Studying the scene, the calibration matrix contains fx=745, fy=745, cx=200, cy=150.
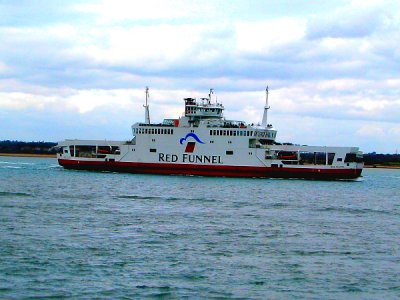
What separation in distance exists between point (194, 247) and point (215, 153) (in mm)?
48059

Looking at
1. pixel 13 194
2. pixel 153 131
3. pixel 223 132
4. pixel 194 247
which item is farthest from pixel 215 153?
pixel 194 247

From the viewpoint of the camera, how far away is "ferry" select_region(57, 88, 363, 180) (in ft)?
247

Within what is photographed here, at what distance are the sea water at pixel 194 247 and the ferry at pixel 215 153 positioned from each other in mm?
22349

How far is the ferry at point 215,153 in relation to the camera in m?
75.4

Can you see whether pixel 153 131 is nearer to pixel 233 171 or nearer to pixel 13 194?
pixel 233 171

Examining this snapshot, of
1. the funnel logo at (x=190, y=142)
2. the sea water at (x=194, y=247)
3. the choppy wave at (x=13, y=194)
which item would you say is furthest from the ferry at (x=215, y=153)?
the choppy wave at (x=13, y=194)

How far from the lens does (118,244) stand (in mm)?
28766

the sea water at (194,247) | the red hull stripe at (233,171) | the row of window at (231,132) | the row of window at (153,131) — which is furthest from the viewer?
the row of window at (153,131)

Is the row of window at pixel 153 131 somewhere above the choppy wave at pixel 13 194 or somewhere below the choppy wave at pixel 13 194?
above

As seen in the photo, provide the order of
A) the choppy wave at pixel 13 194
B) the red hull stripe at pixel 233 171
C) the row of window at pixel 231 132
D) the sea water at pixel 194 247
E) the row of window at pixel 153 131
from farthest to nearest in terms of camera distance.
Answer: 1. the row of window at pixel 153 131
2. the row of window at pixel 231 132
3. the red hull stripe at pixel 233 171
4. the choppy wave at pixel 13 194
5. the sea water at pixel 194 247

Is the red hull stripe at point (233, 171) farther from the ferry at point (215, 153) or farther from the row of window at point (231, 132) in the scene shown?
the row of window at point (231, 132)

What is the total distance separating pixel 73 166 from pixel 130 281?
6213 centimetres

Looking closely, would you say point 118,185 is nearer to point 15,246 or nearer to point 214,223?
point 214,223

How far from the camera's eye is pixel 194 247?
28594mm
